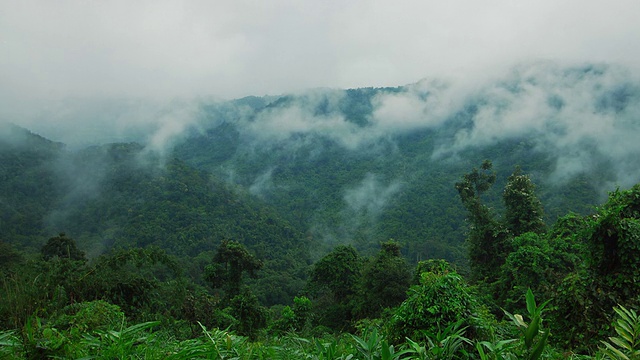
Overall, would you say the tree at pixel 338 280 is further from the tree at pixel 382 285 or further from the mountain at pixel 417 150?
the mountain at pixel 417 150

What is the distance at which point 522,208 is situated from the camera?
16.6 meters

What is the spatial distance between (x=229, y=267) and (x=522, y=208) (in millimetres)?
16426

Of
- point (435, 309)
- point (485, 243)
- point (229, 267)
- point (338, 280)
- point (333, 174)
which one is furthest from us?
point (333, 174)

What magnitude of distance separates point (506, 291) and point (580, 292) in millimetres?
9026

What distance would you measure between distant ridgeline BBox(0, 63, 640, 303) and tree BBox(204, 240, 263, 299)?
14610 mm

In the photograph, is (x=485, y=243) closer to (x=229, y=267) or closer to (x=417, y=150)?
(x=229, y=267)

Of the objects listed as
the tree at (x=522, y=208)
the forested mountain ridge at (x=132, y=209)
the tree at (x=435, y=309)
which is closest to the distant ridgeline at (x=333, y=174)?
the forested mountain ridge at (x=132, y=209)

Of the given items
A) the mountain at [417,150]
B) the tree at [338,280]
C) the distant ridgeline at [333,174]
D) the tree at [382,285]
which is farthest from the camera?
the mountain at [417,150]

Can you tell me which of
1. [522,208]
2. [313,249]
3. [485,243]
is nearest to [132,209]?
[313,249]

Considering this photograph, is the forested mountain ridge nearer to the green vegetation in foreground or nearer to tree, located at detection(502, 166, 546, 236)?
the green vegetation in foreground

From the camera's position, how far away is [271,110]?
143 meters

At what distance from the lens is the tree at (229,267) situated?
Answer: 70.6 feet

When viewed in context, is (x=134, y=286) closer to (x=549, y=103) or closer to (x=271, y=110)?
(x=549, y=103)

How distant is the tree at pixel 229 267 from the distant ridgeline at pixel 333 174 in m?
14.6
